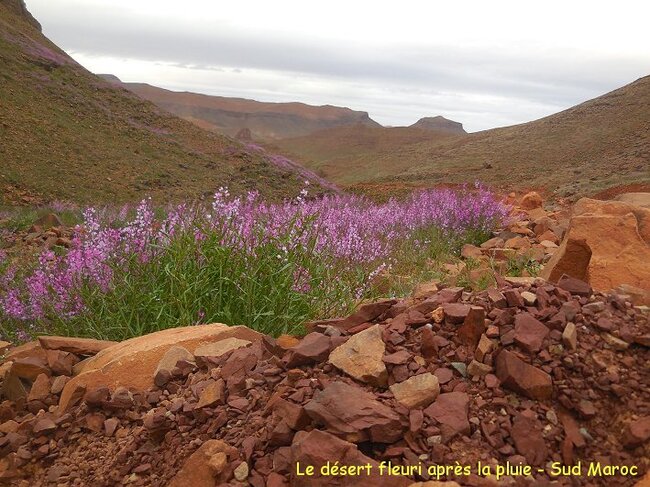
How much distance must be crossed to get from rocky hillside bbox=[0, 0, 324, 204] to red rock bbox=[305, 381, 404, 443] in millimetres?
13985

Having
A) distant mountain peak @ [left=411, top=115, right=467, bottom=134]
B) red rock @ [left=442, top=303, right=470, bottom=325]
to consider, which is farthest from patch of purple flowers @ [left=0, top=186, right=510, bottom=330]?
distant mountain peak @ [left=411, top=115, right=467, bottom=134]

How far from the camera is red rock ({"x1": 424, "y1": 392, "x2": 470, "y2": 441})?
86.4 inches

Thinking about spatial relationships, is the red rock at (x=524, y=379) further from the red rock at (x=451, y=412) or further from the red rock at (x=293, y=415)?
the red rock at (x=293, y=415)

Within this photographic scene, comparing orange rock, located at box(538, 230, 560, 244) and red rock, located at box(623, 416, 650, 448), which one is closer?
red rock, located at box(623, 416, 650, 448)

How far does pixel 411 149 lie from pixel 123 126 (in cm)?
2894

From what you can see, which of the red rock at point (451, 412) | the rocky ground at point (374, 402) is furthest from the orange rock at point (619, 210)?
the red rock at point (451, 412)

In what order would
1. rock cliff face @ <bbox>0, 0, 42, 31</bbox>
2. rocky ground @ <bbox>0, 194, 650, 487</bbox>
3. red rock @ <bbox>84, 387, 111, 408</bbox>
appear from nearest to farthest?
rocky ground @ <bbox>0, 194, 650, 487</bbox>
red rock @ <bbox>84, 387, 111, 408</bbox>
rock cliff face @ <bbox>0, 0, 42, 31</bbox>

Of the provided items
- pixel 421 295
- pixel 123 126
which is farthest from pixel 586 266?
pixel 123 126

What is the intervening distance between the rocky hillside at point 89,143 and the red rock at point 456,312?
546 inches

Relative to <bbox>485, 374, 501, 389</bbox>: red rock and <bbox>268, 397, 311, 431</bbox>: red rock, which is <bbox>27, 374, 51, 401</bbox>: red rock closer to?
<bbox>268, 397, 311, 431</bbox>: red rock

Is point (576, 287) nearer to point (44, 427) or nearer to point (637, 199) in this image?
point (44, 427)

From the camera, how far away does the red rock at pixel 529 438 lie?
213 centimetres

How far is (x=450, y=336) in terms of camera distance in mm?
2740

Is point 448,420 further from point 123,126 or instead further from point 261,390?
point 123,126
